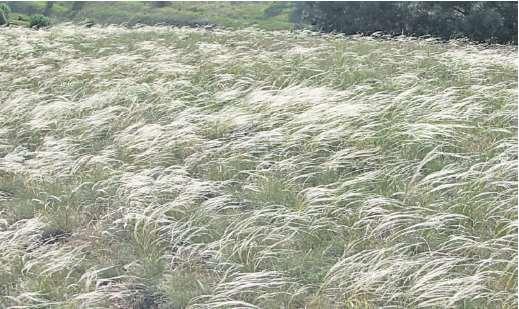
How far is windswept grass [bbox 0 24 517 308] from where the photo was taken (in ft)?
11.1

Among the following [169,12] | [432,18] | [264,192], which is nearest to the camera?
[264,192]

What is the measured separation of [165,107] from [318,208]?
347cm

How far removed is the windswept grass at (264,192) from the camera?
3389 millimetres

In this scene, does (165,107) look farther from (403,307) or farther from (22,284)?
(403,307)

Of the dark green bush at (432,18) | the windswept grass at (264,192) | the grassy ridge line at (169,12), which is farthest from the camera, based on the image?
the grassy ridge line at (169,12)

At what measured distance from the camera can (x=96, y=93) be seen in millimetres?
7930

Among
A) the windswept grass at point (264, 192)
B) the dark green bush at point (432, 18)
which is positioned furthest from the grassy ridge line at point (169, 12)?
the windswept grass at point (264, 192)

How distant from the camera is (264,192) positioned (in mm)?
4500

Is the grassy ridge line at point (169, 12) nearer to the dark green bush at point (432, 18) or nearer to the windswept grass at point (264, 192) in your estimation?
the dark green bush at point (432, 18)

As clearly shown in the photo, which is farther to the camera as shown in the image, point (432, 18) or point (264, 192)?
point (432, 18)

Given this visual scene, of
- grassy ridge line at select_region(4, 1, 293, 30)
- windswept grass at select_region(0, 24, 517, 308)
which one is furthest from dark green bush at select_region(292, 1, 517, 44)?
grassy ridge line at select_region(4, 1, 293, 30)

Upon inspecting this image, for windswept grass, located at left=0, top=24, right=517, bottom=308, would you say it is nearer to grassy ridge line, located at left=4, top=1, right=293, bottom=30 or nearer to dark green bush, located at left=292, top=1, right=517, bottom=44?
dark green bush, located at left=292, top=1, right=517, bottom=44

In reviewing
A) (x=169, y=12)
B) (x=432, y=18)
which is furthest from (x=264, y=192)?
(x=169, y=12)

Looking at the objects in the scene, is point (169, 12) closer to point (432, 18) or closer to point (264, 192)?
point (432, 18)
